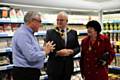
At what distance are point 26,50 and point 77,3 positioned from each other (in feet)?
10.4

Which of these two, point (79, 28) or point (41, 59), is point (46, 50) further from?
point (79, 28)

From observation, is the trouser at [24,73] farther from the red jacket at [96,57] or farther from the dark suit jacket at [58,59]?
the red jacket at [96,57]

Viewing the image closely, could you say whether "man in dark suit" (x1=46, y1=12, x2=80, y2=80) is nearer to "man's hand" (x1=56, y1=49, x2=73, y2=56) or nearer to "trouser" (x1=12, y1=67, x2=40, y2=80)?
"man's hand" (x1=56, y1=49, x2=73, y2=56)

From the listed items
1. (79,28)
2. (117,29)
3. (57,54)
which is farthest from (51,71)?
(117,29)

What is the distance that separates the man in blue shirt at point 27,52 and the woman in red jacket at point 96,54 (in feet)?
3.01

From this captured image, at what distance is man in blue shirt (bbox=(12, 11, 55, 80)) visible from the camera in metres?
2.89

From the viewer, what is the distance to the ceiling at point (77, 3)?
494cm

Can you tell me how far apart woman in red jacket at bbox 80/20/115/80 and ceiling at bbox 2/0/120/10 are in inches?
67.6

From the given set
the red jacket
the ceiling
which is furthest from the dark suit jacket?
the ceiling

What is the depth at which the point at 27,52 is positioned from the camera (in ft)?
9.39

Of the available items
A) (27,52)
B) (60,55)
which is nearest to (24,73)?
(27,52)

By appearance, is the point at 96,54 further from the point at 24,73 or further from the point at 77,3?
the point at 77,3

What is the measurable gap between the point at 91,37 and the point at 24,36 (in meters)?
1.26

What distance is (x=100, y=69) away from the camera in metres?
3.72
